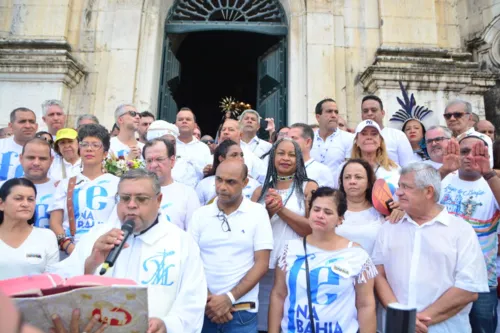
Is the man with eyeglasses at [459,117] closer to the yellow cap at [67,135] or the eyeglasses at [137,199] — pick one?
the eyeglasses at [137,199]

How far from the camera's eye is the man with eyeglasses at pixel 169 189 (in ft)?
12.2

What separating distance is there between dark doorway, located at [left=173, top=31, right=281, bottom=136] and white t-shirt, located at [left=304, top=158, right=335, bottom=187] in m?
9.40

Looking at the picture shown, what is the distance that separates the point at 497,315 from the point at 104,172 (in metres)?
3.90

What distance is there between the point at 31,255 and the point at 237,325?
5.46 feet

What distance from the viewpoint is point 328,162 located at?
16.8 ft

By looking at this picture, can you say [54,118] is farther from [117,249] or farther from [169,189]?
[117,249]

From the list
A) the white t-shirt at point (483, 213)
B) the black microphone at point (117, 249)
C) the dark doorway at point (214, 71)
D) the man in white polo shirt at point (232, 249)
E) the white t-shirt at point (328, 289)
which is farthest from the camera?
the dark doorway at point (214, 71)

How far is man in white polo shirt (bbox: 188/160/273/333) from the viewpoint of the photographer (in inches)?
121

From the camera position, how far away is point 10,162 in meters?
4.67

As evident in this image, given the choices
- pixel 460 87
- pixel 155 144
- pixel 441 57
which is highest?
pixel 441 57

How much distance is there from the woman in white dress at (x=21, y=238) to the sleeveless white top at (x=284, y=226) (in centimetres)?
177

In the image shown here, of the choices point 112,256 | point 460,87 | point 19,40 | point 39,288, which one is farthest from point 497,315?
Answer: point 19,40

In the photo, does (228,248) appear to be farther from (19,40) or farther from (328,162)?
(19,40)

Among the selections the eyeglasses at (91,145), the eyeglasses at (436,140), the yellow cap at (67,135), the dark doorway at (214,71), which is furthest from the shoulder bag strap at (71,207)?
the dark doorway at (214,71)
